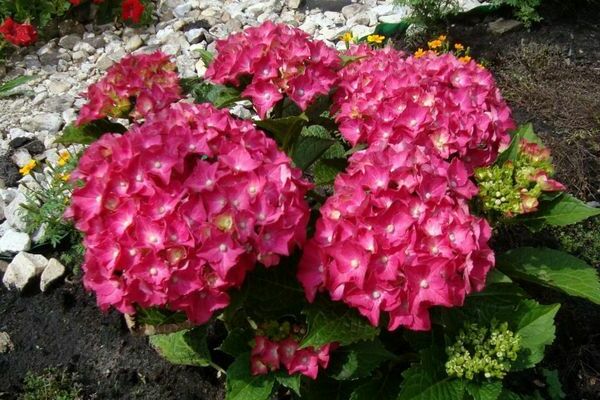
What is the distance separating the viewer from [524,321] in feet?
6.23

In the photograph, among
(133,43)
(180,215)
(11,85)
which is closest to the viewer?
(180,215)

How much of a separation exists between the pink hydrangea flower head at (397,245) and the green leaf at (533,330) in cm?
30

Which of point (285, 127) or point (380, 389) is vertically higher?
point (285, 127)

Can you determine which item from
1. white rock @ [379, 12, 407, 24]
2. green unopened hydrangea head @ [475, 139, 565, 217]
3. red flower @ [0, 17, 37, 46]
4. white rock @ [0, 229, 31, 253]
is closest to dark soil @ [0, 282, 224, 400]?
white rock @ [0, 229, 31, 253]

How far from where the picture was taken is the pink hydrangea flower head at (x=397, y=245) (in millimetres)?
1561

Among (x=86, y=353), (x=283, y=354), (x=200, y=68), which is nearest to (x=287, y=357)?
(x=283, y=354)

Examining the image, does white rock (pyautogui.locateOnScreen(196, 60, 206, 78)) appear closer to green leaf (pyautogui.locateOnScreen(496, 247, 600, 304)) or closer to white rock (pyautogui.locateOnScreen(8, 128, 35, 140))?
white rock (pyautogui.locateOnScreen(8, 128, 35, 140))

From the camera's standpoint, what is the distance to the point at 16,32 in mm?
4059

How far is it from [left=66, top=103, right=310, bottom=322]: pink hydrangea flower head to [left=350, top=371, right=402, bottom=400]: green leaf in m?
0.57

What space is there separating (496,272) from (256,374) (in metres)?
0.71

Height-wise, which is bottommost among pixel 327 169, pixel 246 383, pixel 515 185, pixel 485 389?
pixel 246 383

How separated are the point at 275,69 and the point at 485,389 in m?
1.06

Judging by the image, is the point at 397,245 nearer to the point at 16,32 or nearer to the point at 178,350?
the point at 178,350

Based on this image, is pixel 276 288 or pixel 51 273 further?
pixel 51 273
